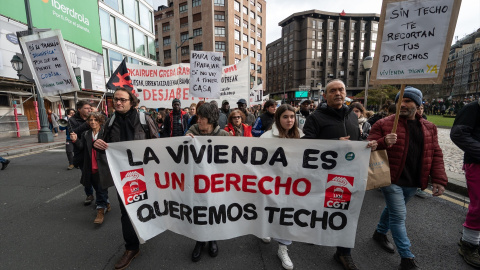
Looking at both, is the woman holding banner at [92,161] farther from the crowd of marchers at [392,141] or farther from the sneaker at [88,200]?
the crowd of marchers at [392,141]

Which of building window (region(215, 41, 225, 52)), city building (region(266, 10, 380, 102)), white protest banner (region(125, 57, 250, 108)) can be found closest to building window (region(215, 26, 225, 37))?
building window (region(215, 41, 225, 52))

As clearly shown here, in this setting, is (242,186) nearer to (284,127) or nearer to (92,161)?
(284,127)

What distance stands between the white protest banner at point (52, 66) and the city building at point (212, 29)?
111ft

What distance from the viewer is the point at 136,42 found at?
77.8 ft

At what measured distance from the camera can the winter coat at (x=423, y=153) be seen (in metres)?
2.17

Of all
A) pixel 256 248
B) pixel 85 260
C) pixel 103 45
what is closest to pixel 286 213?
pixel 256 248

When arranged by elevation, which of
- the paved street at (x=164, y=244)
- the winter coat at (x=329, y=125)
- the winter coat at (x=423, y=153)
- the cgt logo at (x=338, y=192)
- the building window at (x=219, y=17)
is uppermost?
the building window at (x=219, y=17)

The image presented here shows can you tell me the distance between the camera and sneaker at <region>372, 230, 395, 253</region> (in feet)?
8.12

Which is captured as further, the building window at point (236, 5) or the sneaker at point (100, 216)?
the building window at point (236, 5)

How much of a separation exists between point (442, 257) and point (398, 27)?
8.26 feet

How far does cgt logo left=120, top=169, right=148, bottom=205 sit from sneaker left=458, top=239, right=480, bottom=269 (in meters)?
3.51

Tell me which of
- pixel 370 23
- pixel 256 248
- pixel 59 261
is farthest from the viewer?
pixel 370 23

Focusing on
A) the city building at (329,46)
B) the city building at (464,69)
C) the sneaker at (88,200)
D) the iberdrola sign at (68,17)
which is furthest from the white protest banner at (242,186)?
the city building at (464,69)

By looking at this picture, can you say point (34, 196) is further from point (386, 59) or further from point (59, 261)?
point (386, 59)
